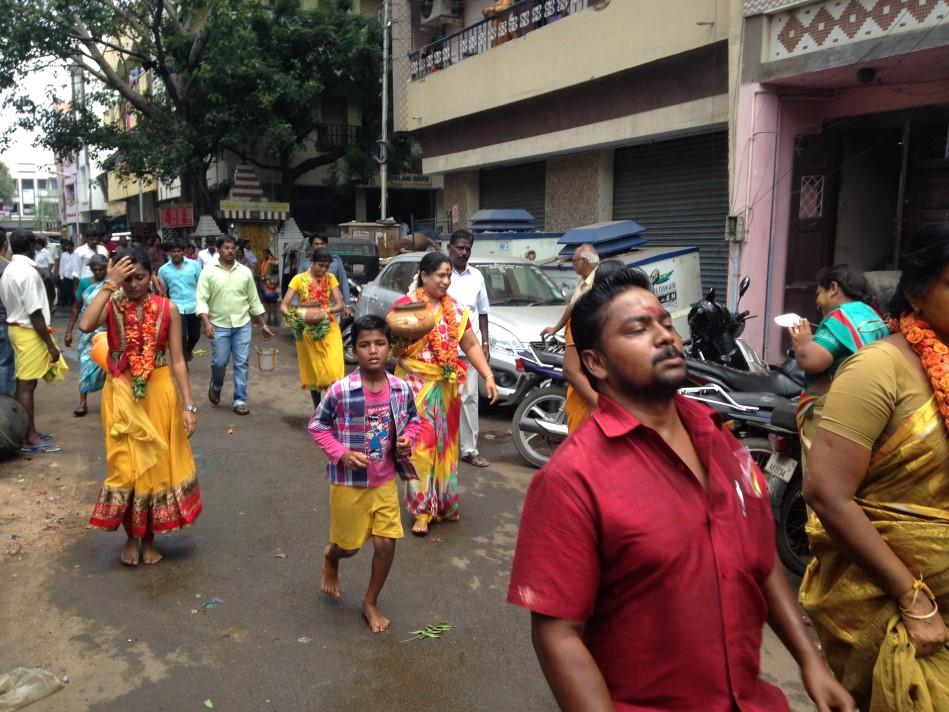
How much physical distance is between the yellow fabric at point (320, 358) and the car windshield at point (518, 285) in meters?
1.94

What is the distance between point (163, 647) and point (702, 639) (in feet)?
10.1

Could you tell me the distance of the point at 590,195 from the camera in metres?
15.7

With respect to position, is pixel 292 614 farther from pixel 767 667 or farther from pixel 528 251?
pixel 528 251

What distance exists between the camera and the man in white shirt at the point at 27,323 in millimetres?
6973

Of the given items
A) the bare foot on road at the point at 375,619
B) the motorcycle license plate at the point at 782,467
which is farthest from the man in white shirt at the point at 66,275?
the motorcycle license plate at the point at 782,467

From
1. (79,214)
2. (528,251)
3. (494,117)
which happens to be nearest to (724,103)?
(528,251)

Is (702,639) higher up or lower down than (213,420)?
higher up

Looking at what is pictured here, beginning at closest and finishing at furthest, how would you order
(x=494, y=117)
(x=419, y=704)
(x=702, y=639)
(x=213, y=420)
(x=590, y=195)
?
(x=702, y=639) → (x=419, y=704) → (x=213, y=420) → (x=590, y=195) → (x=494, y=117)

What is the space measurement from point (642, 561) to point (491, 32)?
17194mm

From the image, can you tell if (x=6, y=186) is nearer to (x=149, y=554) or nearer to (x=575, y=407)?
(x=149, y=554)

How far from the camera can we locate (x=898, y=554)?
2.26 meters

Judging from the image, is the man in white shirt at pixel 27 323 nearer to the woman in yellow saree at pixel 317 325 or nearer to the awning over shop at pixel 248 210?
the woman in yellow saree at pixel 317 325

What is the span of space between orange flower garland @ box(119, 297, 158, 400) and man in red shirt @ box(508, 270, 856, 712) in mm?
3604

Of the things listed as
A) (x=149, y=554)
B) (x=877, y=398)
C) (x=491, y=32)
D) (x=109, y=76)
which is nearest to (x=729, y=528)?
(x=877, y=398)
